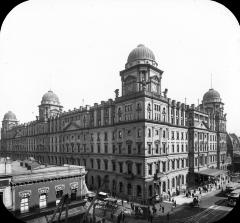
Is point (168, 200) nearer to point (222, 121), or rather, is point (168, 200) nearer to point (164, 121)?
point (164, 121)

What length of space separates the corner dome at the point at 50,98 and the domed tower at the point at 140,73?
35.8 m

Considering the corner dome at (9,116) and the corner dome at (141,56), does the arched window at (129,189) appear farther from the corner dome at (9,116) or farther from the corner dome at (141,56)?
the corner dome at (9,116)

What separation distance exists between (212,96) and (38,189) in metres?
57.9

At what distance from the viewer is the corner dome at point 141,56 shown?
39.3 metres

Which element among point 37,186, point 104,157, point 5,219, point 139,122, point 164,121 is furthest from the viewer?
point 104,157

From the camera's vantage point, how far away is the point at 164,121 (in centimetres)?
3778

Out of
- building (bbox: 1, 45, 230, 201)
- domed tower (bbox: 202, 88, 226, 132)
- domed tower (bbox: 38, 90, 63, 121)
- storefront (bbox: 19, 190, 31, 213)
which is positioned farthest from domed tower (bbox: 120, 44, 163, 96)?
domed tower (bbox: 38, 90, 63, 121)

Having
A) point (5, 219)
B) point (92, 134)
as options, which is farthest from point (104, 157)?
point (5, 219)

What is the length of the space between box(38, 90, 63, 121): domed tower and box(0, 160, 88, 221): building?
149 feet

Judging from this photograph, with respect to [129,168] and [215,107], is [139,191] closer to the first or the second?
[129,168]

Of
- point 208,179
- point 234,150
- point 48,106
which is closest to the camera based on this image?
point 208,179

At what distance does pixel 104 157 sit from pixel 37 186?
20.8 metres

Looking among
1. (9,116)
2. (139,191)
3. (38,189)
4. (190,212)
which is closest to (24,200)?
(38,189)

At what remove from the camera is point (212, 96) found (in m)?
63.2
